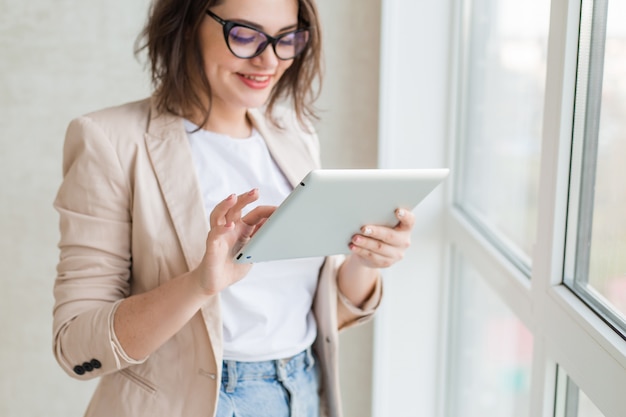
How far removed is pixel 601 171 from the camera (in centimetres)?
121

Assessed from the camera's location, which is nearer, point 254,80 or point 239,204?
point 239,204

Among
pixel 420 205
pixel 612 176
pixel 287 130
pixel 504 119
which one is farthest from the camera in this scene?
pixel 420 205

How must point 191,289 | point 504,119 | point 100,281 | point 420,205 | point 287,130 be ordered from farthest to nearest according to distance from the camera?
point 420,205
point 504,119
point 287,130
point 100,281
point 191,289

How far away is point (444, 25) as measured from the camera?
2.27 meters

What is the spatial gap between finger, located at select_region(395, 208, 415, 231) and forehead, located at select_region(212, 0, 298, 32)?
0.44 m

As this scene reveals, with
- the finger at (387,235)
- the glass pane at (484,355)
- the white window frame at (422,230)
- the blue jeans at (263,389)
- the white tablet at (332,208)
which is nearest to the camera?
the white tablet at (332,208)

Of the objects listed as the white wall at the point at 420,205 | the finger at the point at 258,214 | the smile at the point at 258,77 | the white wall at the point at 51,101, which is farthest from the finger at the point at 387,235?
the white wall at the point at 51,101

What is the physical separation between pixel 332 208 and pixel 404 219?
18 cm

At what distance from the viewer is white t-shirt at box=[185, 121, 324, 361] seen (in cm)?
145

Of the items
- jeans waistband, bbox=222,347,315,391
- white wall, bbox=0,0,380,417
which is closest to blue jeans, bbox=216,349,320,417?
jeans waistband, bbox=222,347,315,391

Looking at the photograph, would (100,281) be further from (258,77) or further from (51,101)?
(51,101)

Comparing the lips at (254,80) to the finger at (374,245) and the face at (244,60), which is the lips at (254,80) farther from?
the finger at (374,245)

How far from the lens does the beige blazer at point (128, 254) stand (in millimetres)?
1378

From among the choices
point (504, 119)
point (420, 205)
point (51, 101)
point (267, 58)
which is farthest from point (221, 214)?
point (51, 101)
